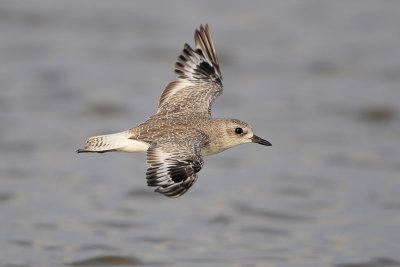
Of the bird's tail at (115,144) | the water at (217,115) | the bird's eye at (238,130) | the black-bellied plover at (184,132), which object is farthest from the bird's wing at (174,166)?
the water at (217,115)

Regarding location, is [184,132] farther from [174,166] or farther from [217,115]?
[217,115]

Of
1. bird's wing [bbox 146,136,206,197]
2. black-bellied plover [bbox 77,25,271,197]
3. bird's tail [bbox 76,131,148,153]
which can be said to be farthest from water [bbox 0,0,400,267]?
bird's wing [bbox 146,136,206,197]

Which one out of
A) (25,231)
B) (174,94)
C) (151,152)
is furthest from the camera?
(25,231)

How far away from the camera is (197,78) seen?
11031 mm

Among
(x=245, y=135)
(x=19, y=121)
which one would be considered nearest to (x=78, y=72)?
(x=19, y=121)

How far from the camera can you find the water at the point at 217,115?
457 inches

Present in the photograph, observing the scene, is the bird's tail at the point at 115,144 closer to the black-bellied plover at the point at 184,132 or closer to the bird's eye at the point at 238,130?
the black-bellied plover at the point at 184,132

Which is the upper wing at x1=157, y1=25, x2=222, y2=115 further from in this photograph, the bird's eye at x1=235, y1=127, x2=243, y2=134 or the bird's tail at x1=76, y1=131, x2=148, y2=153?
the bird's tail at x1=76, y1=131, x2=148, y2=153

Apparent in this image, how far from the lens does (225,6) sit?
1909 centimetres

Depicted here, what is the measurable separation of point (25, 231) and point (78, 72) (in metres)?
5.10

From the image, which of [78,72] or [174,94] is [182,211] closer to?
[174,94]

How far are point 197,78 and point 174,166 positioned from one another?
2.57 metres

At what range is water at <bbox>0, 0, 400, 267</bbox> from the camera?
11609 millimetres

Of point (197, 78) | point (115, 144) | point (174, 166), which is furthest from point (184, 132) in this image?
point (197, 78)
